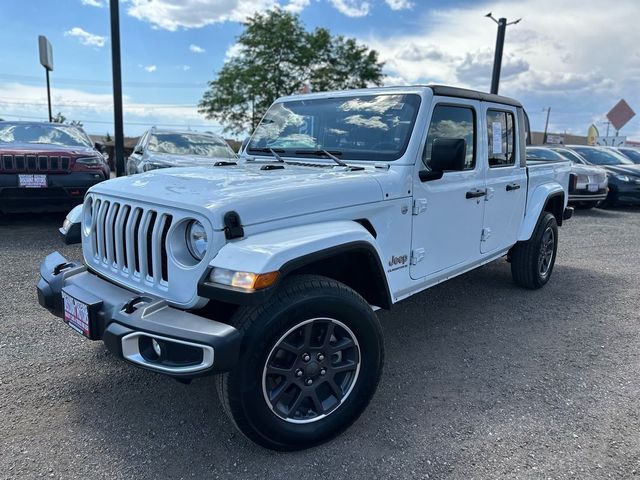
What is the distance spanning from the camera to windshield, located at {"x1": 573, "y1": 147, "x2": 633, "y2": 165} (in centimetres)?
1312

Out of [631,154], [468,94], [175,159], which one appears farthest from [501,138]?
[631,154]

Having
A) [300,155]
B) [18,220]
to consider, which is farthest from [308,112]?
[18,220]

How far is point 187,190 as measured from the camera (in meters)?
2.55

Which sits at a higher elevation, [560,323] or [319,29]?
[319,29]

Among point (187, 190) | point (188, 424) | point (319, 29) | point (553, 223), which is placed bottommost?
point (188, 424)

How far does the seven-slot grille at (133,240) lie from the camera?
2426 mm

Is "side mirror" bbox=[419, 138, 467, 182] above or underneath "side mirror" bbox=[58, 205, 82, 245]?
A: above

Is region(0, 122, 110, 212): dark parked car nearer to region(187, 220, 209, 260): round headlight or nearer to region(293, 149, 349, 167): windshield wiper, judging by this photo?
region(293, 149, 349, 167): windshield wiper

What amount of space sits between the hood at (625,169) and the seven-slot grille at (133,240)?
12898 mm

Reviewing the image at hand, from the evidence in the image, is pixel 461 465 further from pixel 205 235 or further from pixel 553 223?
pixel 553 223

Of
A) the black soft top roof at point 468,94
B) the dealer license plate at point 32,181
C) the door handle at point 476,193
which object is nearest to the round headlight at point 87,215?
the black soft top roof at point 468,94

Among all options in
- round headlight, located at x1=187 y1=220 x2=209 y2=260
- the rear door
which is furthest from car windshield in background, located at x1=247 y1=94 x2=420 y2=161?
round headlight, located at x1=187 y1=220 x2=209 y2=260

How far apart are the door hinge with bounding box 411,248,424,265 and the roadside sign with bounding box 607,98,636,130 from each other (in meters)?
17.9

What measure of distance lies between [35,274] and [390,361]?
12.7 feet
